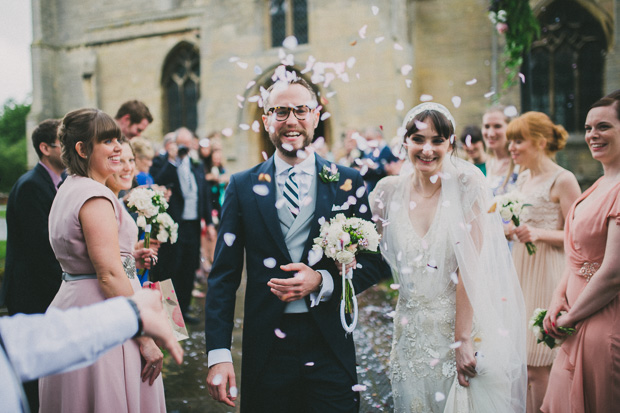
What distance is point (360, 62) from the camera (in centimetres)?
1445

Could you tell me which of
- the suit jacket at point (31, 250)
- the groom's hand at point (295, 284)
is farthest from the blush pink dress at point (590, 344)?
the suit jacket at point (31, 250)

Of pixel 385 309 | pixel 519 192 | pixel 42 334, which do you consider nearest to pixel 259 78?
pixel 385 309

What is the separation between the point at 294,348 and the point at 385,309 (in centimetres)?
500

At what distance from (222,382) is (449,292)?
60.0 inches

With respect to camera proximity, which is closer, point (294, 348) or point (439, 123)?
point (294, 348)

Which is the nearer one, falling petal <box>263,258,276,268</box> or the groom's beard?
falling petal <box>263,258,276,268</box>

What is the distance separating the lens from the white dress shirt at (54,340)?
1312 millimetres

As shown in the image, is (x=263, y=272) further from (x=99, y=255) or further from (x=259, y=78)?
(x=259, y=78)

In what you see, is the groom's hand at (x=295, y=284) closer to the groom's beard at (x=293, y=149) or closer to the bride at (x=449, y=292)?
the groom's beard at (x=293, y=149)

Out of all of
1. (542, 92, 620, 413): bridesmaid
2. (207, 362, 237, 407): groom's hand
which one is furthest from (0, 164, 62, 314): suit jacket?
(542, 92, 620, 413): bridesmaid

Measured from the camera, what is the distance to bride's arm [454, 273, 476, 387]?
2.75m

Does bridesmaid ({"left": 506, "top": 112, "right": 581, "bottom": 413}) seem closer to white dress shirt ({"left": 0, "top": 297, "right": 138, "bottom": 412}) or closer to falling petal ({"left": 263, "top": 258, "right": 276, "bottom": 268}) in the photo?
falling petal ({"left": 263, "top": 258, "right": 276, "bottom": 268})

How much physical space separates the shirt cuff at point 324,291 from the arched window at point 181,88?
18455 mm

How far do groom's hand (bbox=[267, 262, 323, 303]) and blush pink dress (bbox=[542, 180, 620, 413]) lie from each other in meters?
Answer: 1.63
